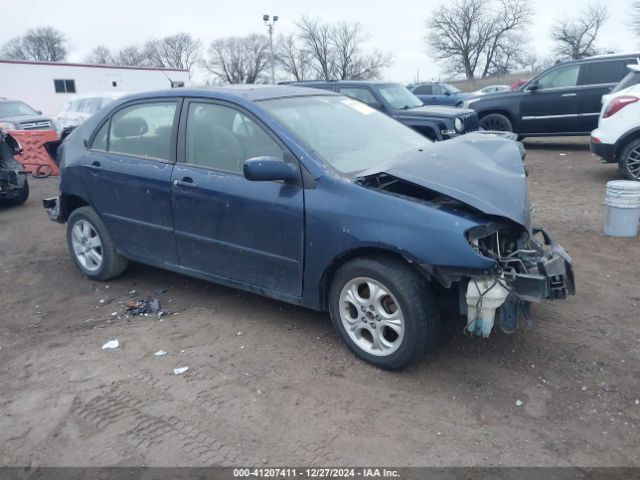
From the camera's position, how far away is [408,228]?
3.24 metres

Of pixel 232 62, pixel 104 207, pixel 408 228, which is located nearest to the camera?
pixel 408 228

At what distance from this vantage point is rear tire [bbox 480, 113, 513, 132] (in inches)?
475

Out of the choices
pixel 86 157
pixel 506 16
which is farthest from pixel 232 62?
pixel 86 157

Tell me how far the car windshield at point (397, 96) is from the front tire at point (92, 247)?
674 centimetres

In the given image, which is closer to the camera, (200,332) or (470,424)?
(470,424)

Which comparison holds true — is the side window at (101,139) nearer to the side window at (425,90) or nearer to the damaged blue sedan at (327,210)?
the damaged blue sedan at (327,210)

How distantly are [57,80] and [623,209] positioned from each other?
2820 centimetres

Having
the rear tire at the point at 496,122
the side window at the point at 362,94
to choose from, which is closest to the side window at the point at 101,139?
the side window at the point at 362,94

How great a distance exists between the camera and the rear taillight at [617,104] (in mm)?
7863

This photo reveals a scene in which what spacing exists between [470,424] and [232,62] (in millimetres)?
73437

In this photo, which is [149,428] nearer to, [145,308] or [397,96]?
[145,308]

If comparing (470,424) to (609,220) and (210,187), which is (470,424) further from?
(609,220)

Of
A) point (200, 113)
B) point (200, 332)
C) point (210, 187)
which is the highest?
point (200, 113)

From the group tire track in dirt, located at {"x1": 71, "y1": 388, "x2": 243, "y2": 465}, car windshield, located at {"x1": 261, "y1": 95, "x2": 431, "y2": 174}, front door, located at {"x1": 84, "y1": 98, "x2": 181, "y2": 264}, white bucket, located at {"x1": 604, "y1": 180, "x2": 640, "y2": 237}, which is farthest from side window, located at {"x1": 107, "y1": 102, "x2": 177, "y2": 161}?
white bucket, located at {"x1": 604, "y1": 180, "x2": 640, "y2": 237}
